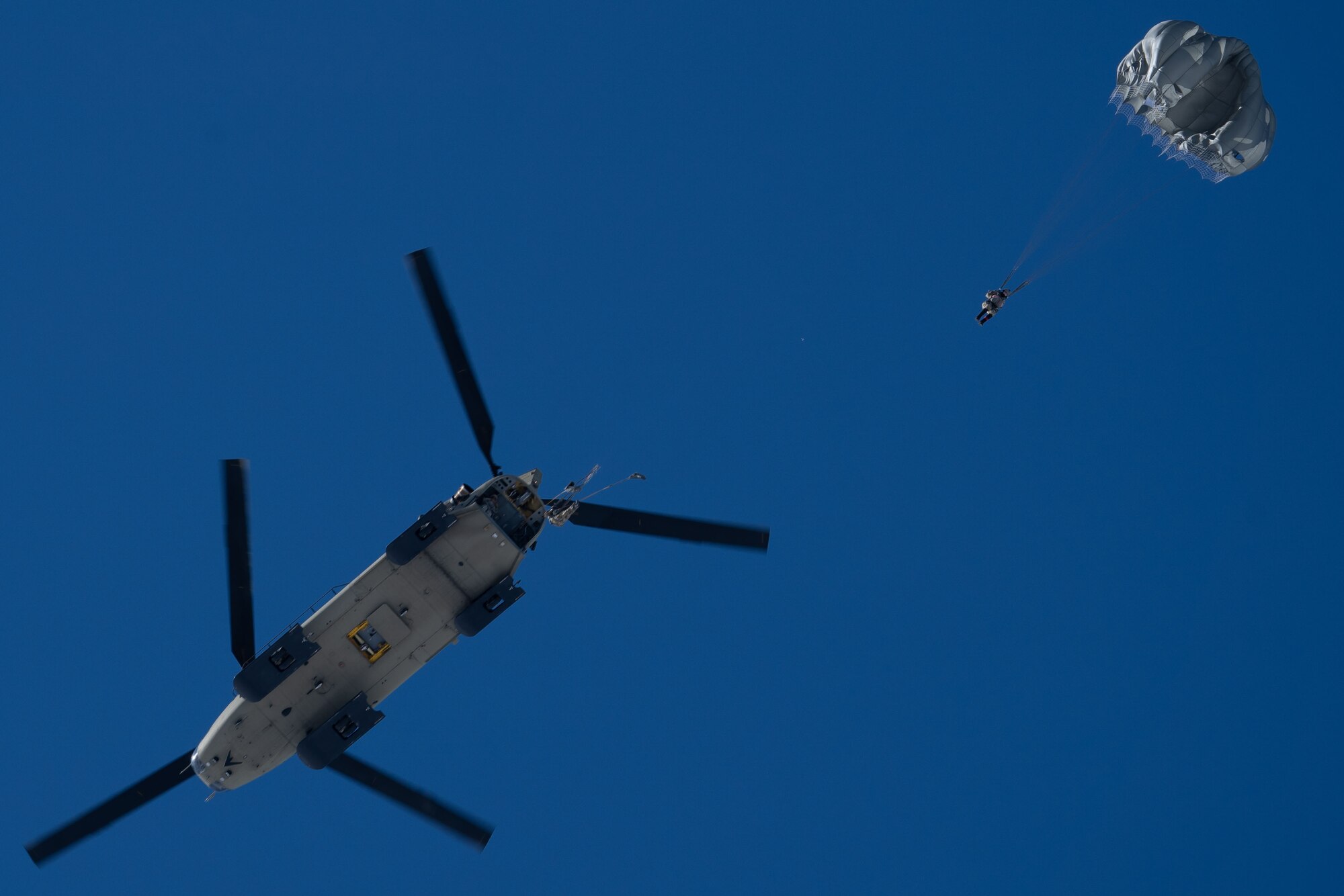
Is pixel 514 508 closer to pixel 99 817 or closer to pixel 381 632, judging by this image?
pixel 381 632

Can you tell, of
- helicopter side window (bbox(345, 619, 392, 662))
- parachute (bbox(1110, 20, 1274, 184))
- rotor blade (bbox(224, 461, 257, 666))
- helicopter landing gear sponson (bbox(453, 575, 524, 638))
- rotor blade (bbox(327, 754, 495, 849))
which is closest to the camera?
rotor blade (bbox(224, 461, 257, 666))

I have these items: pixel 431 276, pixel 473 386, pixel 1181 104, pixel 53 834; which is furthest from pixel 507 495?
pixel 1181 104

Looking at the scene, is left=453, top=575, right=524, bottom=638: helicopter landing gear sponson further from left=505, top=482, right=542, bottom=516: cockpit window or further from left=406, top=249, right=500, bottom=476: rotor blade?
left=406, top=249, right=500, bottom=476: rotor blade

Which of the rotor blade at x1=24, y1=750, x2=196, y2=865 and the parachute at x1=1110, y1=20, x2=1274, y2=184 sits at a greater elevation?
the parachute at x1=1110, y1=20, x2=1274, y2=184

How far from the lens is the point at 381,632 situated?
2988 centimetres

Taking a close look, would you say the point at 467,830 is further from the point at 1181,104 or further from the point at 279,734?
the point at 1181,104

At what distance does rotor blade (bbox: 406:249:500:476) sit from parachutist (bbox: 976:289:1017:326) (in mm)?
17648

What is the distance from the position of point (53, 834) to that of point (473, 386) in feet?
52.7

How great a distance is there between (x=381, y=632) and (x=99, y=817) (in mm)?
8692

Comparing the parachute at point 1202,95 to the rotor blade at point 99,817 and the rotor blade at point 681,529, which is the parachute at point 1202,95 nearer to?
the rotor blade at point 681,529

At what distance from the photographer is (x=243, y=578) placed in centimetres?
2878

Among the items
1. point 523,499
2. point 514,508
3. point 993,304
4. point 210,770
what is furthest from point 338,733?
point 993,304

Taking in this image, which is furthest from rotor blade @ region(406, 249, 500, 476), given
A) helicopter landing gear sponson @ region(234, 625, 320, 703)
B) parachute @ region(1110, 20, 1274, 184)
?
parachute @ region(1110, 20, 1274, 184)

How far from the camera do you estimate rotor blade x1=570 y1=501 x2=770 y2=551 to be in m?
28.6
